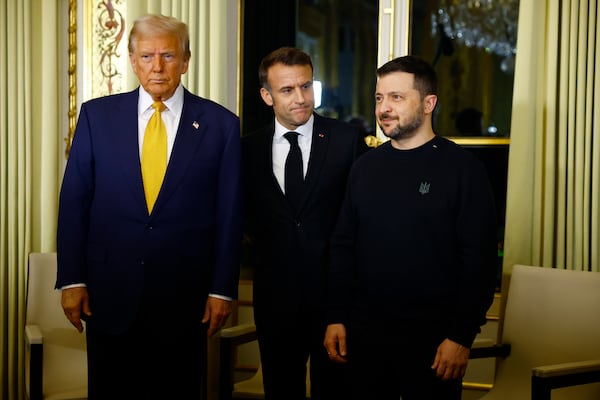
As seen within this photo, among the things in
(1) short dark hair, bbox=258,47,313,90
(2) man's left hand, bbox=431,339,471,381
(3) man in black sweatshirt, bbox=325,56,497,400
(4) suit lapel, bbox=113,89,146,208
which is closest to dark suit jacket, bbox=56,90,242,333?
(4) suit lapel, bbox=113,89,146,208

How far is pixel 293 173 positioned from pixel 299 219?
151 mm

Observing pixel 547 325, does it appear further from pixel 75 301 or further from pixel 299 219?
pixel 75 301

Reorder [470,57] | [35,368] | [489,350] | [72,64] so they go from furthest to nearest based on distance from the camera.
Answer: [72,64]
[470,57]
[489,350]
[35,368]

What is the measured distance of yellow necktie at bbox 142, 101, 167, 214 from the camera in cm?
238

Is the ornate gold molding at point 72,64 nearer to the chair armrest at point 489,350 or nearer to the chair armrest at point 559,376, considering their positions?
the chair armrest at point 489,350

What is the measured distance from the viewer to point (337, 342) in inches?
91.7

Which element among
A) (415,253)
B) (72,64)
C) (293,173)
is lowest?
(415,253)

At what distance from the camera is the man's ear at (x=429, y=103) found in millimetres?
2260

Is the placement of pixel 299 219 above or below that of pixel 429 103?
below

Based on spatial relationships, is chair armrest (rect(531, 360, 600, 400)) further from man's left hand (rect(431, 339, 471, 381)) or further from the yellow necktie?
the yellow necktie

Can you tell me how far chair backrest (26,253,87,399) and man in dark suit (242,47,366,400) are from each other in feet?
3.34

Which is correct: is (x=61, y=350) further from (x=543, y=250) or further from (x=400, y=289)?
(x=543, y=250)

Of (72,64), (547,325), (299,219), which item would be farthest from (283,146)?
(72,64)

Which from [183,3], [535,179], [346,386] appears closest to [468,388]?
[535,179]
